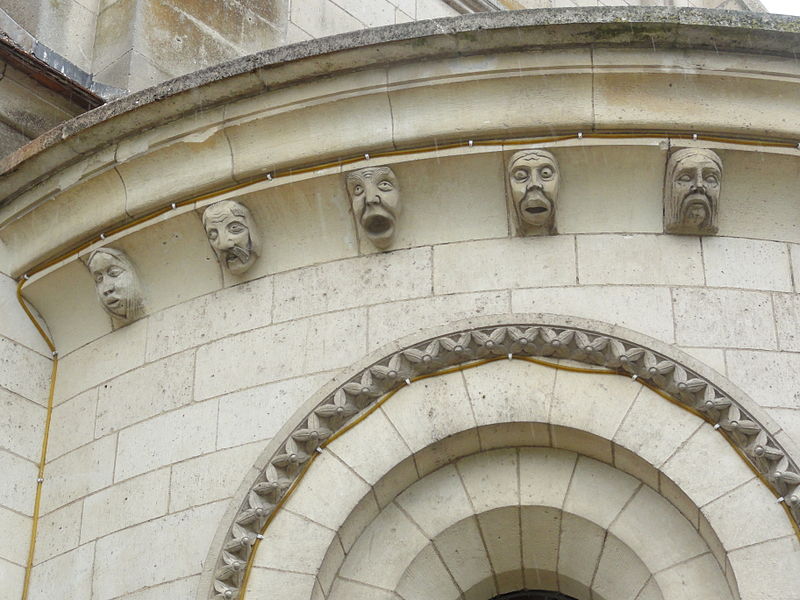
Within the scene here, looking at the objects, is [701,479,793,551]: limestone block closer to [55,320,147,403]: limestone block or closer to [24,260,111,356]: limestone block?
[55,320,147,403]: limestone block

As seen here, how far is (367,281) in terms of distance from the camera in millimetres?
9266

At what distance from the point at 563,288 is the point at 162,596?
2.67 meters

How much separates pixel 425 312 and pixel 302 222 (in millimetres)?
974

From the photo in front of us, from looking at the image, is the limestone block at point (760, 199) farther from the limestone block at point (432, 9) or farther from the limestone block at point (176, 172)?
the limestone block at point (432, 9)

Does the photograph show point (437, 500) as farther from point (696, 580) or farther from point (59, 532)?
point (59, 532)

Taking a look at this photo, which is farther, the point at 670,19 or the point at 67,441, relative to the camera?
the point at 67,441

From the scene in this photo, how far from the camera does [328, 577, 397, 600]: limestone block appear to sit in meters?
8.64

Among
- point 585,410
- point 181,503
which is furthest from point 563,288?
point 181,503

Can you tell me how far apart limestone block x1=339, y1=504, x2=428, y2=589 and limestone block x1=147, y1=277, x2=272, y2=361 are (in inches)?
53.1

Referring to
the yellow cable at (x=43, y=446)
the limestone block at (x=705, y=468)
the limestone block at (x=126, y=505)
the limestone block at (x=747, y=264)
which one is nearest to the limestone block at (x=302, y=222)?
the limestone block at (x=126, y=505)

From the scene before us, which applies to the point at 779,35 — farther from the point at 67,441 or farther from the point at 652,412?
the point at 67,441

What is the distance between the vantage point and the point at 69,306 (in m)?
10.1

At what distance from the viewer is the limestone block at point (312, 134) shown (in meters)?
9.35

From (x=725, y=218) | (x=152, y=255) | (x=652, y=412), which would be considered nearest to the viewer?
(x=652, y=412)
